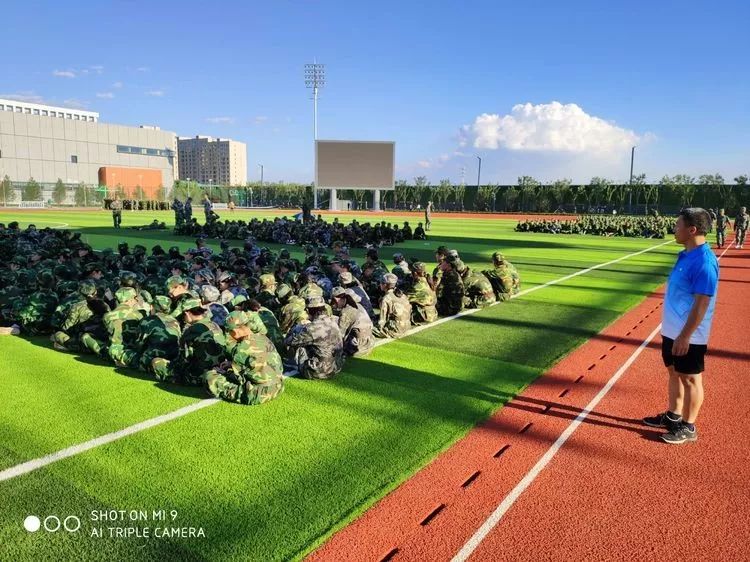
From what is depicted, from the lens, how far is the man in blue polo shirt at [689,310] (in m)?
4.47

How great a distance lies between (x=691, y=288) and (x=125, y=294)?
6.70 m

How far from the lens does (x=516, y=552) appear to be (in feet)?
11.6

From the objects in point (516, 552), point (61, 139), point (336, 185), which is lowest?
point (516, 552)

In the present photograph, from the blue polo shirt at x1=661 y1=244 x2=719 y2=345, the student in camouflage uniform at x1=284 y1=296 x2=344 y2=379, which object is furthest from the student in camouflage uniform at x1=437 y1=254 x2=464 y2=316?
the blue polo shirt at x1=661 y1=244 x2=719 y2=345

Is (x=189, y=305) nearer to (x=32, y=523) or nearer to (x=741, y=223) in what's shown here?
(x=32, y=523)

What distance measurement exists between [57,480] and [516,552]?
11.6 ft

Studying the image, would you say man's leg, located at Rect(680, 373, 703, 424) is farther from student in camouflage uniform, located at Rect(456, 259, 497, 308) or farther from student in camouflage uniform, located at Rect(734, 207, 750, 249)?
student in camouflage uniform, located at Rect(734, 207, 750, 249)

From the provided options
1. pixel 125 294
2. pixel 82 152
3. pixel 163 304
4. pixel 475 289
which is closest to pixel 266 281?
pixel 163 304

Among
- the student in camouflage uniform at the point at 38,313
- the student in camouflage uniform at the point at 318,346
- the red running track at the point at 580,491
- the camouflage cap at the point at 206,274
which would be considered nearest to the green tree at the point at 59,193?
the camouflage cap at the point at 206,274

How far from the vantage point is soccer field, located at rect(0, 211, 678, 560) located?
3641mm

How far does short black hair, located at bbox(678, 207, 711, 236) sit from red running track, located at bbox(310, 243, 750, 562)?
2.09 meters

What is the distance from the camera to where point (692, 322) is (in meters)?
4.48

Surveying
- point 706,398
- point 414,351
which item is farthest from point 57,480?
point 706,398

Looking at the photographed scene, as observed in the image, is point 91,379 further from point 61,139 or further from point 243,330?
point 61,139
